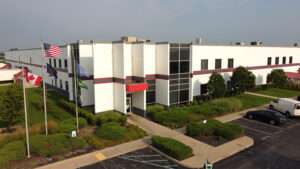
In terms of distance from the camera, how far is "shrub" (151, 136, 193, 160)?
14.6m

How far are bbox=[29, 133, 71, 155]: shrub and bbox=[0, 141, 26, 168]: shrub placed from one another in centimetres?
65

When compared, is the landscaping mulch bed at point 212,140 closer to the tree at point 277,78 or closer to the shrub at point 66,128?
the shrub at point 66,128

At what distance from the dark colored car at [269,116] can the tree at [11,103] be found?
25.1 meters

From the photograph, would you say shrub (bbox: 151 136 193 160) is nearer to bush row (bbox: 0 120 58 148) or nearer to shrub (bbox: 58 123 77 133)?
shrub (bbox: 58 123 77 133)

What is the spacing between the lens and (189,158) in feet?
48.8

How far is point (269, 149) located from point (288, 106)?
37.0ft

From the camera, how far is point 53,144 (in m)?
15.6

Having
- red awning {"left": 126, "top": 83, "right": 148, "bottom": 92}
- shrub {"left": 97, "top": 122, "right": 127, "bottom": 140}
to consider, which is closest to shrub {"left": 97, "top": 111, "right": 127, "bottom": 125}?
shrub {"left": 97, "top": 122, "right": 127, "bottom": 140}

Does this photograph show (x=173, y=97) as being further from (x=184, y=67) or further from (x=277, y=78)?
(x=277, y=78)

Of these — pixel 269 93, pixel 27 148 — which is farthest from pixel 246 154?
pixel 269 93

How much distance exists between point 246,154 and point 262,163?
1429 mm

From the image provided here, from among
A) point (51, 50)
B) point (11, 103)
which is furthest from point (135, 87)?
point (11, 103)

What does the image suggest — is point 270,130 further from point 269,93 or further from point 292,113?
point 269,93

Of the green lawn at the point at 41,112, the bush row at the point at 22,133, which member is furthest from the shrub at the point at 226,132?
the green lawn at the point at 41,112
